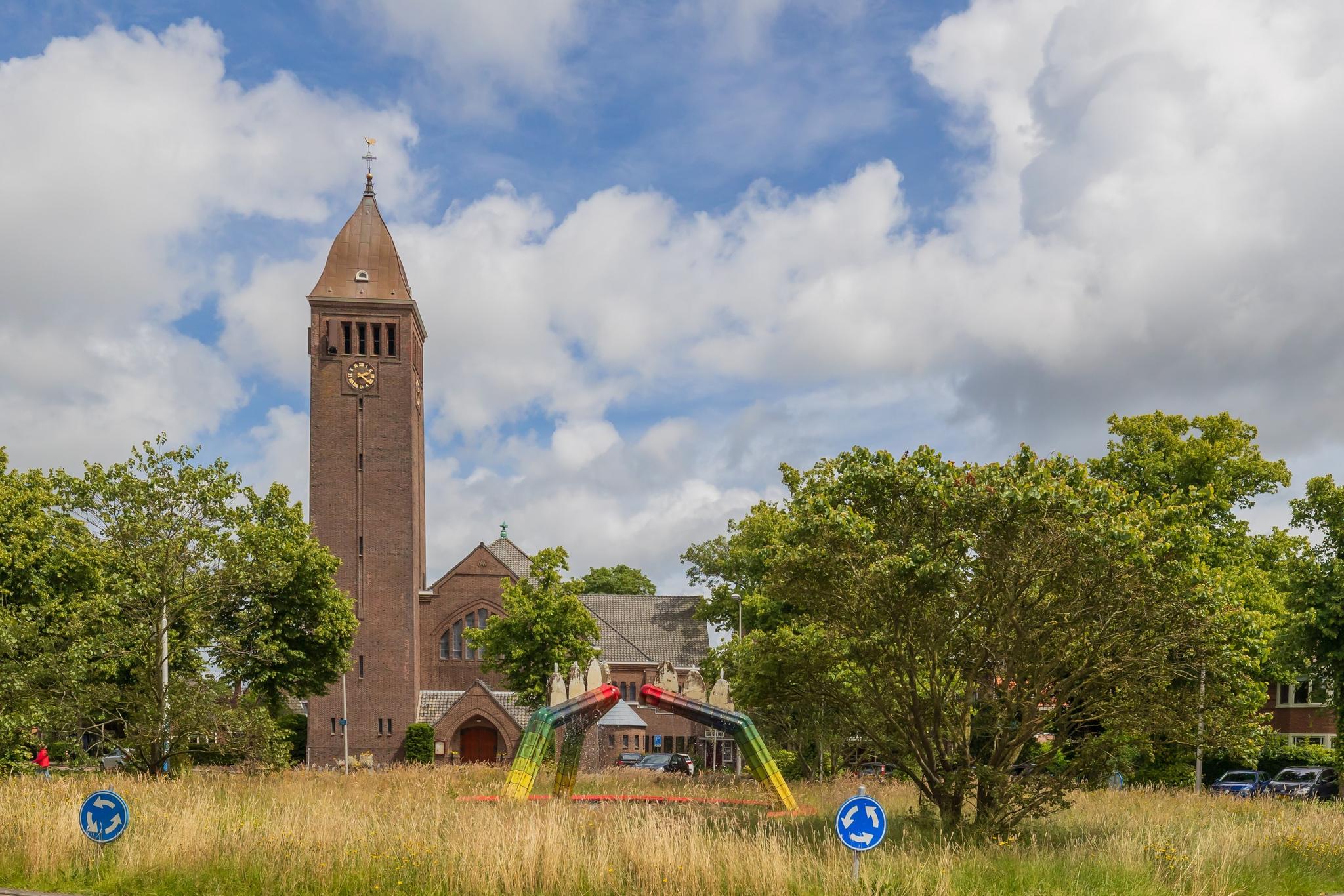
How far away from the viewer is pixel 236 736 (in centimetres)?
2492

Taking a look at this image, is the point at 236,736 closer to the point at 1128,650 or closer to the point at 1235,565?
the point at 1128,650

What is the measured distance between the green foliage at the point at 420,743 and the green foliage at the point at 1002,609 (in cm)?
3924

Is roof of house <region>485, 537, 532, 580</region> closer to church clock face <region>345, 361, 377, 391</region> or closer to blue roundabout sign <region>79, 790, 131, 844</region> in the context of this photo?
church clock face <region>345, 361, 377, 391</region>

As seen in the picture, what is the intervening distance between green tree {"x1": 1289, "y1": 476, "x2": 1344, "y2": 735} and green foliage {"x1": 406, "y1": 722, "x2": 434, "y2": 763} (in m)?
37.1

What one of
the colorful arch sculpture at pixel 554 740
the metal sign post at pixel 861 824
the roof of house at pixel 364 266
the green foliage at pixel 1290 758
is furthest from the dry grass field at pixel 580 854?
the roof of house at pixel 364 266

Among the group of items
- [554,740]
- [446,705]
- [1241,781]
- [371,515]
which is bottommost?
[1241,781]

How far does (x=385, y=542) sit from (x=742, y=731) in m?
33.2

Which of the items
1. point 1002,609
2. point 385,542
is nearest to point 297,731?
point 385,542

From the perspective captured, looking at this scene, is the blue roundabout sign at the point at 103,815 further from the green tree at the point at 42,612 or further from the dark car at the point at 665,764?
the dark car at the point at 665,764

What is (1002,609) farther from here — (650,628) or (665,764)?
(650,628)

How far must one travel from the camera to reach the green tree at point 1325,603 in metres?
24.5

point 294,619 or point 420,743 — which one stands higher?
point 294,619

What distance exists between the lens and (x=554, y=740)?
25250 millimetres

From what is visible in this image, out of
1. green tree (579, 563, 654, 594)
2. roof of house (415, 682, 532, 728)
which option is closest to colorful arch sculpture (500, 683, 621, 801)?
roof of house (415, 682, 532, 728)
